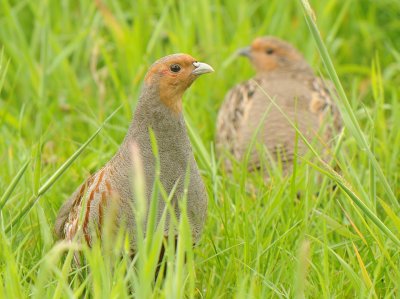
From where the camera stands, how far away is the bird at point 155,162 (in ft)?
11.8

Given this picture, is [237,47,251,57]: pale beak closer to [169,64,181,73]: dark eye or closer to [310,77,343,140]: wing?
[310,77,343,140]: wing

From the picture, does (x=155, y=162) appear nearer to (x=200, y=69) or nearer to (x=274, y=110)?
(x=200, y=69)

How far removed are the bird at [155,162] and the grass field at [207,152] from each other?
150 millimetres

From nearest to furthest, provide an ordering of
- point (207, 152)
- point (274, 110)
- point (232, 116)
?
point (207, 152) < point (274, 110) < point (232, 116)

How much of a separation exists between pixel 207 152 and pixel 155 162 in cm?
118

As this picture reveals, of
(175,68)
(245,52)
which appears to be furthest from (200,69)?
(245,52)

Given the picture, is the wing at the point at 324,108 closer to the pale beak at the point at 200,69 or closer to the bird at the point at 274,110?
the bird at the point at 274,110

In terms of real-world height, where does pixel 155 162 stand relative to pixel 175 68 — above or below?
below

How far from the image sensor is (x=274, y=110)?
215 inches

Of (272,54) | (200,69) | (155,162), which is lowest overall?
(272,54)

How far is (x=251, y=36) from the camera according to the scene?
22.3ft

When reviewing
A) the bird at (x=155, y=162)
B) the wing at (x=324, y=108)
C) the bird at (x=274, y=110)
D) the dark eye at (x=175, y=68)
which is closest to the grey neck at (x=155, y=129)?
the bird at (x=155, y=162)

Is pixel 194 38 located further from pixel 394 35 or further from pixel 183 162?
pixel 183 162

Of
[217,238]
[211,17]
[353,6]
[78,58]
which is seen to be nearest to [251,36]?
[211,17]
